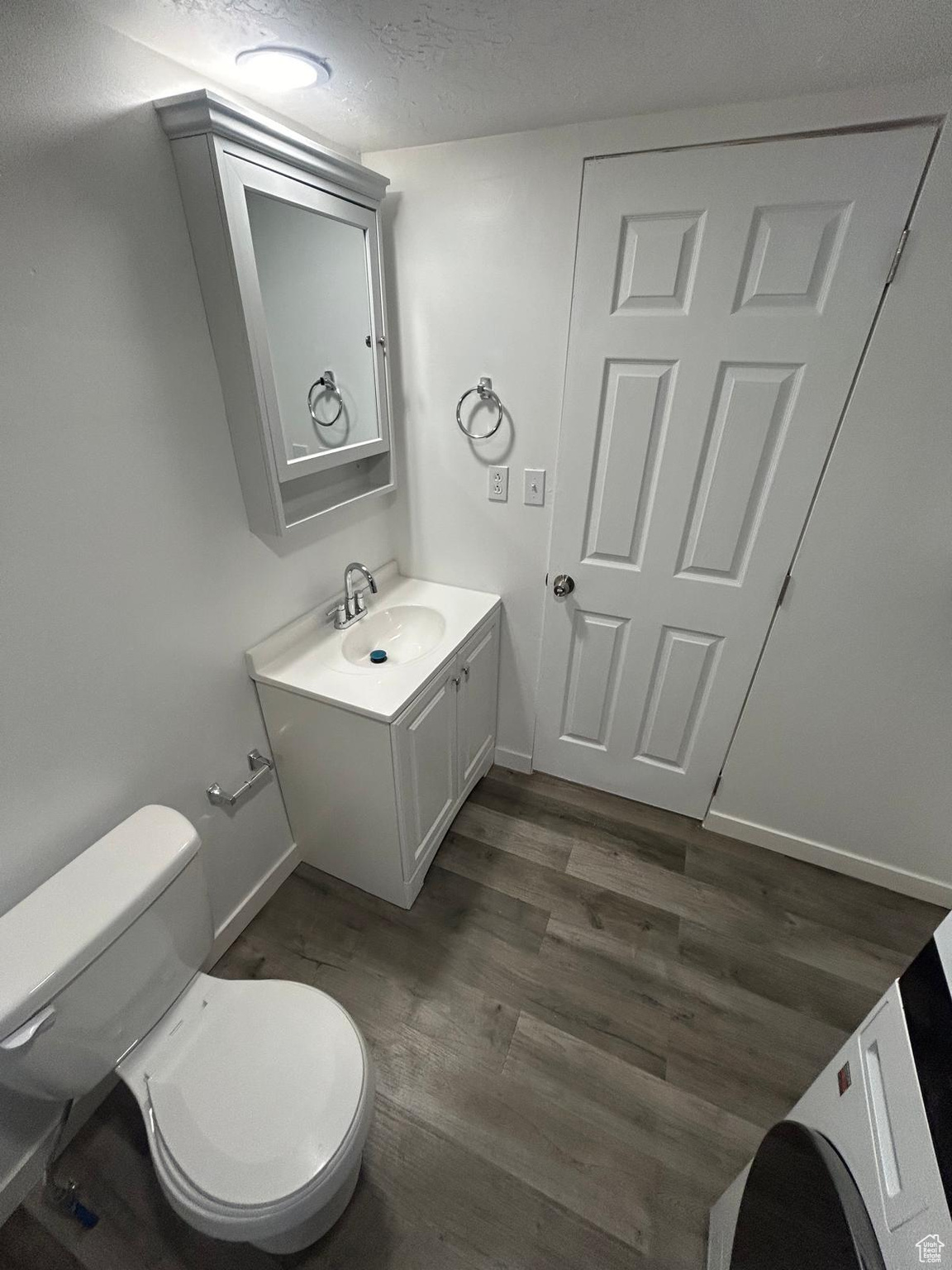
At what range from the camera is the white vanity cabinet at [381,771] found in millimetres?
1369

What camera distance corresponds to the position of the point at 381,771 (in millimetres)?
1374

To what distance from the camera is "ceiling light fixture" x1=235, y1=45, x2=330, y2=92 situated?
0.93 m

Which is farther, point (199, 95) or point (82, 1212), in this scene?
point (82, 1212)

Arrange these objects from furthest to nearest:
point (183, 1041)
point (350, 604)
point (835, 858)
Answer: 1. point (835, 858)
2. point (350, 604)
3. point (183, 1041)

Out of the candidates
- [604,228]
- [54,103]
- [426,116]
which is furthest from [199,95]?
[604,228]

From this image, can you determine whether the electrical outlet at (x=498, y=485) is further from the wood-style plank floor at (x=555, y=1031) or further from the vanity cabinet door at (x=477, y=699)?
the wood-style plank floor at (x=555, y=1031)

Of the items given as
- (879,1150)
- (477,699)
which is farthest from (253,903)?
(879,1150)

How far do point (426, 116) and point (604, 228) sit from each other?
480mm

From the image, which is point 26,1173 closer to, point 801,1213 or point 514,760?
point 801,1213

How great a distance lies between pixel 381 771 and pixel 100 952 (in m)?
0.65

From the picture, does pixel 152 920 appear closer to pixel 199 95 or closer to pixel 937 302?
pixel 199 95

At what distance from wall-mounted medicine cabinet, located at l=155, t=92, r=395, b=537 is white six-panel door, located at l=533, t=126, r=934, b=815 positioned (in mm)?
591

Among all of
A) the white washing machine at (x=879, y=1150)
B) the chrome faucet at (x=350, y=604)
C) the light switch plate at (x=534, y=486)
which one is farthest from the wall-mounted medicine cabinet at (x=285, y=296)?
the white washing machine at (x=879, y=1150)

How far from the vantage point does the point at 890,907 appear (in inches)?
66.9
